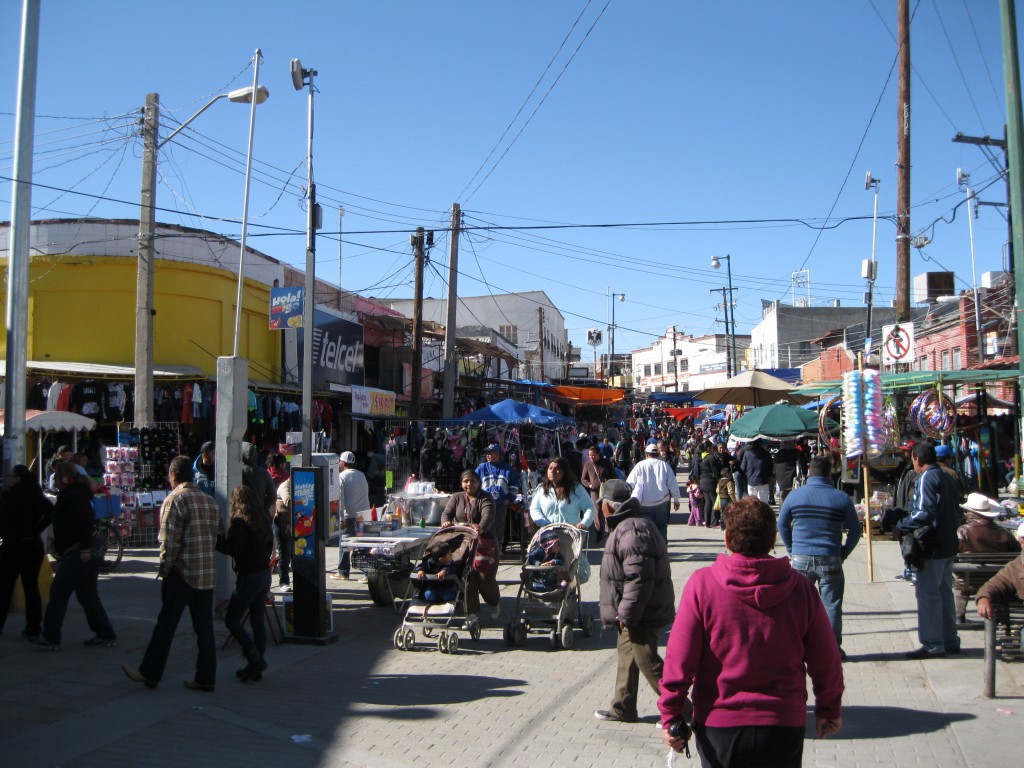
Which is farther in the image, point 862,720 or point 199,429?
point 199,429

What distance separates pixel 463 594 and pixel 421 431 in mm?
12565

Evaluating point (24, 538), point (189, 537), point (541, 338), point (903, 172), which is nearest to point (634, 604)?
point (189, 537)

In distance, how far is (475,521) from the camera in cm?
927

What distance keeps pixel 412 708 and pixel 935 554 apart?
4.51m

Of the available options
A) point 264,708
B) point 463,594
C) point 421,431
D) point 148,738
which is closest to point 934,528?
point 463,594

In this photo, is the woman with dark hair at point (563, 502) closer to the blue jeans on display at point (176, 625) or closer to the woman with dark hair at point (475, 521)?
the woman with dark hair at point (475, 521)

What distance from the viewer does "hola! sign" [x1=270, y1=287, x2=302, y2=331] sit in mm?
15898

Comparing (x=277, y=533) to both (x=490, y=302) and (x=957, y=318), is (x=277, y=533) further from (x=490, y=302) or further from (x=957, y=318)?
(x=490, y=302)

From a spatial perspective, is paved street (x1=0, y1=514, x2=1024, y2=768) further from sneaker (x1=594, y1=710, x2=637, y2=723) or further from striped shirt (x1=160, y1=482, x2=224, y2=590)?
striped shirt (x1=160, y1=482, x2=224, y2=590)

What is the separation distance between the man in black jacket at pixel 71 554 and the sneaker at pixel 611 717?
4.63 meters

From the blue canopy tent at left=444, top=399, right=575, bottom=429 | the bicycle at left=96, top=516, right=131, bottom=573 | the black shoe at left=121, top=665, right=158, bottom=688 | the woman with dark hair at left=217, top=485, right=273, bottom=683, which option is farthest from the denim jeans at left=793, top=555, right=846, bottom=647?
the blue canopy tent at left=444, top=399, right=575, bottom=429

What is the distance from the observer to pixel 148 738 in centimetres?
567

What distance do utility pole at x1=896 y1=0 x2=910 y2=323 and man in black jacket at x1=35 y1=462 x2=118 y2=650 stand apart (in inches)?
561

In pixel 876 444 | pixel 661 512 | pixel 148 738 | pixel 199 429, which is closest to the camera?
pixel 148 738
